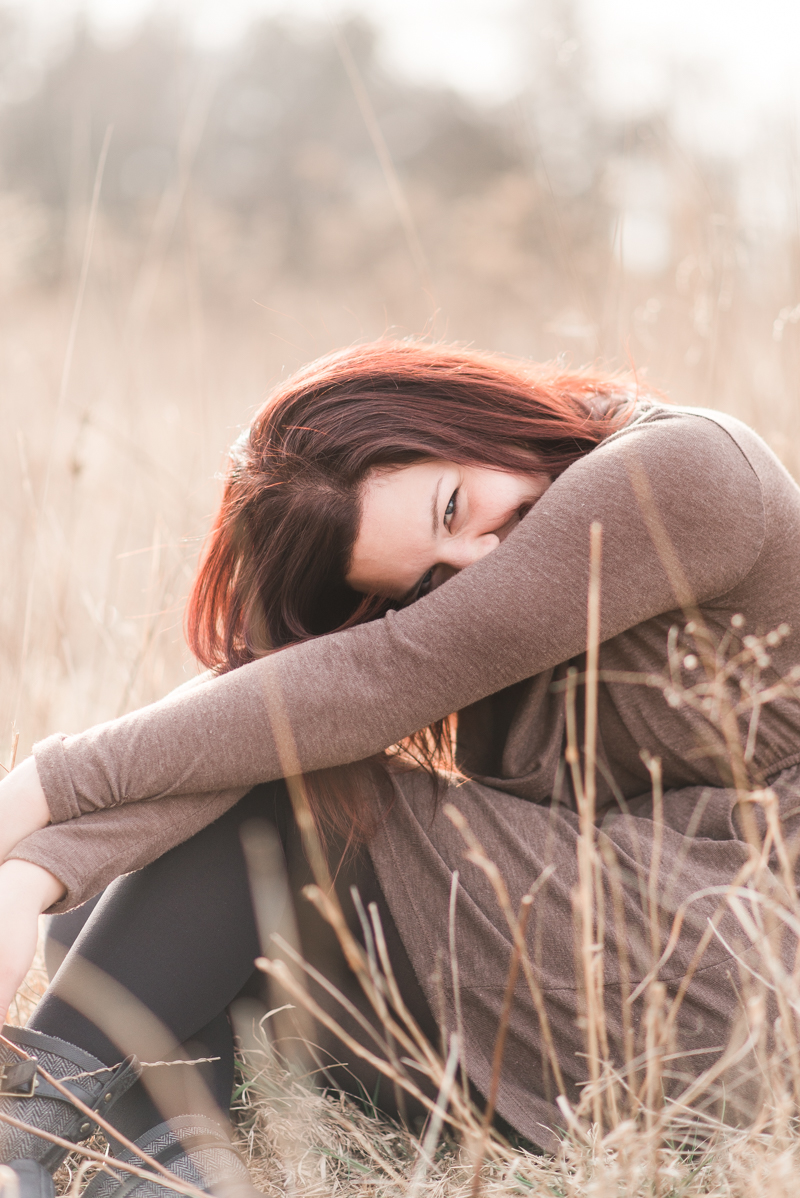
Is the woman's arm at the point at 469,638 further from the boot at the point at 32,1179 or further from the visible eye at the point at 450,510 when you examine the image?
the boot at the point at 32,1179

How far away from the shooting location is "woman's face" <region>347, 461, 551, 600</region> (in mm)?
1277

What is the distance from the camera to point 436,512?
4.18 ft

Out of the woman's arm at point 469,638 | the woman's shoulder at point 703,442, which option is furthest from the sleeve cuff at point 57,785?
the woman's shoulder at point 703,442

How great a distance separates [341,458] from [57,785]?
1.79ft

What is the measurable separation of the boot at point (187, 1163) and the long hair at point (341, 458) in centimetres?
37

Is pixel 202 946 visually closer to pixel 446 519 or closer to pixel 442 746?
pixel 442 746

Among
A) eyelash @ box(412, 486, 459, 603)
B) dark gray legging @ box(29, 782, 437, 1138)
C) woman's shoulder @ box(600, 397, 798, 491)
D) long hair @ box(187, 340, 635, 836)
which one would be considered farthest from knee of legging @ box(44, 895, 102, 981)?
woman's shoulder @ box(600, 397, 798, 491)

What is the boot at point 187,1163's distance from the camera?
1028mm

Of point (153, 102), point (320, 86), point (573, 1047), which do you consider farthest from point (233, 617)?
point (320, 86)

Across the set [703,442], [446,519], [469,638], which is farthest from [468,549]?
[703,442]

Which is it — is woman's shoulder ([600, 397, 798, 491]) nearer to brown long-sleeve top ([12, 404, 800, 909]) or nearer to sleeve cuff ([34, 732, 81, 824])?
brown long-sleeve top ([12, 404, 800, 909])

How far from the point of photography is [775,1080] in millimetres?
860

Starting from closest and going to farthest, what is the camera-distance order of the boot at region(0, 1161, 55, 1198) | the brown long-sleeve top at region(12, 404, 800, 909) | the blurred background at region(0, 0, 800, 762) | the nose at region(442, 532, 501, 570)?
the boot at region(0, 1161, 55, 1198), the brown long-sleeve top at region(12, 404, 800, 909), the nose at region(442, 532, 501, 570), the blurred background at region(0, 0, 800, 762)

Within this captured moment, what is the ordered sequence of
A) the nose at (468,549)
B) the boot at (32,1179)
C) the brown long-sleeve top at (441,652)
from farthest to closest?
the nose at (468,549) → the brown long-sleeve top at (441,652) → the boot at (32,1179)
